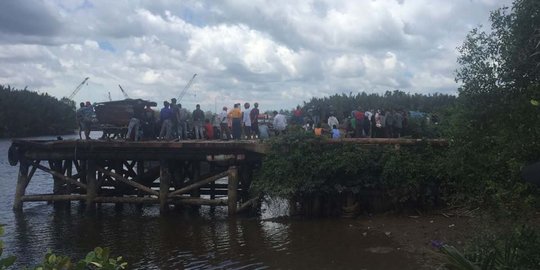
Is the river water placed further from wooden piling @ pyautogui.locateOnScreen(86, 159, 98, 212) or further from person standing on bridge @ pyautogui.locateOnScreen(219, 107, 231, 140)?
person standing on bridge @ pyautogui.locateOnScreen(219, 107, 231, 140)

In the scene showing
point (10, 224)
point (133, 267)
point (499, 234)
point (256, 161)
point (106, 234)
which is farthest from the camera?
point (256, 161)

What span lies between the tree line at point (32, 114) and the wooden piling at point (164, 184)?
198 ft

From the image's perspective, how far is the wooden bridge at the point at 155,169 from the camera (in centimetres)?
1523

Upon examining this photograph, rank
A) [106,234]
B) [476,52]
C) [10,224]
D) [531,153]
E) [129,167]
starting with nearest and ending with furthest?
[531,153], [476,52], [106,234], [10,224], [129,167]

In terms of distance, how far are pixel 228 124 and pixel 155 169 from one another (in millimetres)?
3538

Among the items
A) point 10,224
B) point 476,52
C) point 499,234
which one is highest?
point 476,52

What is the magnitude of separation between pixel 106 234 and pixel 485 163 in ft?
32.0

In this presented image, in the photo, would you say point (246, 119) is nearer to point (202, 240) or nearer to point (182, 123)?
point (182, 123)

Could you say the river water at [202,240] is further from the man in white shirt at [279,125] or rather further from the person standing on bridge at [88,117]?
the man in white shirt at [279,125]

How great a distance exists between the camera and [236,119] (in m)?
18.7

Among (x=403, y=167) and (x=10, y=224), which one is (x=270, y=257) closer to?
(x=403, y=167)

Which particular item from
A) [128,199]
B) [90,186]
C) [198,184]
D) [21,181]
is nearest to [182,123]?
[198,184]

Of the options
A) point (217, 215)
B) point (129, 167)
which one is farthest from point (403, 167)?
point (129, 167)

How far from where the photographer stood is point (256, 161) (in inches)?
632
